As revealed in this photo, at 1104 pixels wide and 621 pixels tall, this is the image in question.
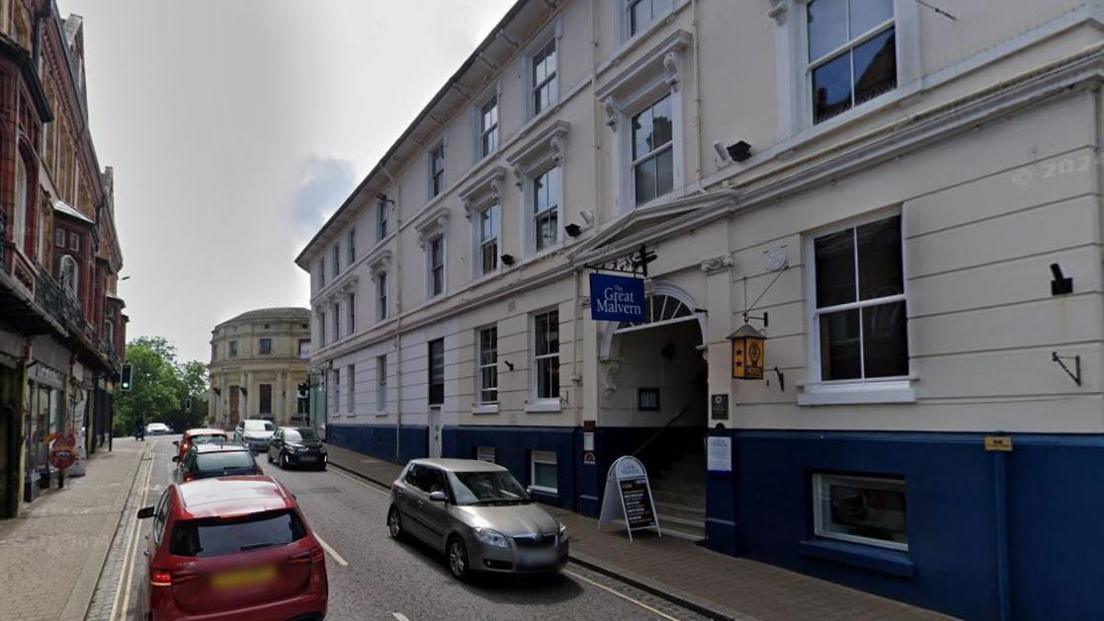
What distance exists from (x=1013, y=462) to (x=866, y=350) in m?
2.31

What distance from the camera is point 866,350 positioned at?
30.8ft

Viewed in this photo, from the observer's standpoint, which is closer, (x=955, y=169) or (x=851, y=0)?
(x=955, y=169)

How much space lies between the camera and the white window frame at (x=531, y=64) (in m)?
16.6

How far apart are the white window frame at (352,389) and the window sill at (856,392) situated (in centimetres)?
2462

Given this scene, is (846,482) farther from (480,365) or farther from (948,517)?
(480,365)

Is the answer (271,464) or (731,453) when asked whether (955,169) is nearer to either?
(731,453)

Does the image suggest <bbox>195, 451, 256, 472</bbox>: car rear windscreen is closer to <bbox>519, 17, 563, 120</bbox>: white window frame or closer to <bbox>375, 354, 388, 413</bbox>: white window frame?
<bbox>519, 17, 563, 120</bbox>: white window frame

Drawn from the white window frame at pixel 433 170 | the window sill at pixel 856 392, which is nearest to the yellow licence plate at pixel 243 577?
the window sill at pixel 856 392

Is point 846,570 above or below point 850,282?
below

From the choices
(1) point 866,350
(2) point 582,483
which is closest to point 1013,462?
(1) point 866,350

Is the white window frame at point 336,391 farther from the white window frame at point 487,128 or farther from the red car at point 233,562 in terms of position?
the red car at point 233,562

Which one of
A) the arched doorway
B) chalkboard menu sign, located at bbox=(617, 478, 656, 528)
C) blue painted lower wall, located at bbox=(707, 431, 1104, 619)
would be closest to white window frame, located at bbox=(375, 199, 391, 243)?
the arched doorway

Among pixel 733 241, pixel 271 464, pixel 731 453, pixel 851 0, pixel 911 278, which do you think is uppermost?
pixel 851 0

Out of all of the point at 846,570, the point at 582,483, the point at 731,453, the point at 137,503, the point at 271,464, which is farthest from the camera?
the point at 271,464
